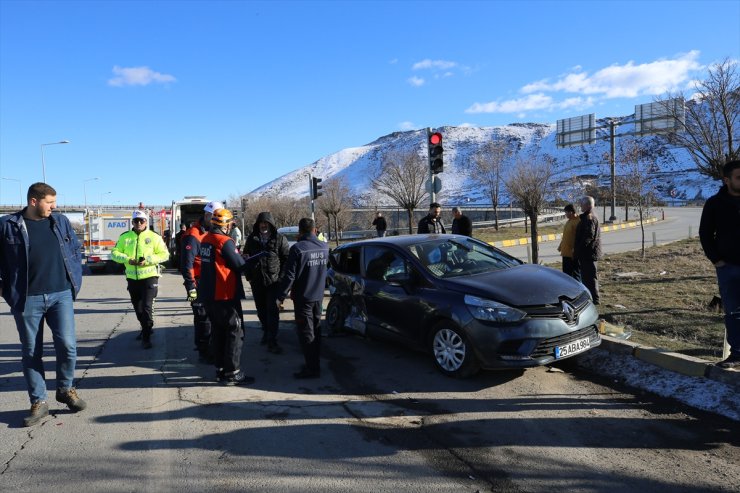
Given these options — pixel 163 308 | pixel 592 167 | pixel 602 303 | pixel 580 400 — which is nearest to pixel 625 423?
pixel 580 400

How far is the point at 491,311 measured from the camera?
498 centimetres

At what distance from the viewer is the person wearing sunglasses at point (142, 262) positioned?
7027mm

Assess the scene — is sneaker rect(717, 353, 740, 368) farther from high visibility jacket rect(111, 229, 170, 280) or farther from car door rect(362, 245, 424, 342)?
high visibility jacket rect(111, 229, 170, 280)

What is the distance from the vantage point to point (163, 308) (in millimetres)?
10484

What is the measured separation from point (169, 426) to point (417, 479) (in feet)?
7.29

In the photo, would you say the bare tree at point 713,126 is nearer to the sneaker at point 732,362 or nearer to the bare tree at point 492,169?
the sneaker at point 732,362

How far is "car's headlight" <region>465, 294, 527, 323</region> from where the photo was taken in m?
4.90

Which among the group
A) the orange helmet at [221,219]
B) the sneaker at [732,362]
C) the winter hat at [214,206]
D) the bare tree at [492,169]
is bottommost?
the sneaker at [732,362]

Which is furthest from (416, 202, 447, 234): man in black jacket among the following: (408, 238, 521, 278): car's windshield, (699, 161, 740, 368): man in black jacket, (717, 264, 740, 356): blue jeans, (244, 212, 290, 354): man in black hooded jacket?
(717, 264, 740, 356): blue jeans

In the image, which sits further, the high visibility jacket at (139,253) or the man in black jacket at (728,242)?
the high visibility jacket at (139,253)

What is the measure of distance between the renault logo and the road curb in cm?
99

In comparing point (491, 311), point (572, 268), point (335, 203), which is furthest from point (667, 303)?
point (335, 203)

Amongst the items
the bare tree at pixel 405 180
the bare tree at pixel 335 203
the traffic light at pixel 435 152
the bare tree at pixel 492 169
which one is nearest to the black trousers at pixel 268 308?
the traffic light at pixel 435 152

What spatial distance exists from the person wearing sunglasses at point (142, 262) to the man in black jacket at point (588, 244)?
A: 21.2 ft
